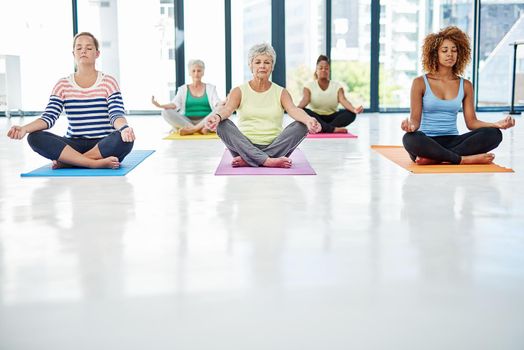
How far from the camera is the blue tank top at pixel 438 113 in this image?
4027mm

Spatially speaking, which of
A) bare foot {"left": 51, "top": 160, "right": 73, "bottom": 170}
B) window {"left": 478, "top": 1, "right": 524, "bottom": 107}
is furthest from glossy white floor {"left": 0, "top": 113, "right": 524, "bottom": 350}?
window {"left": 478, "top": 1, "right": 524, "bottom": 107}

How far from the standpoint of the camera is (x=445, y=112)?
4.08 meters

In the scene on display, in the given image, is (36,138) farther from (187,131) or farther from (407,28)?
(407,28)

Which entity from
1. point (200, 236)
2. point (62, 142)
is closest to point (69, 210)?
point (200, 236)

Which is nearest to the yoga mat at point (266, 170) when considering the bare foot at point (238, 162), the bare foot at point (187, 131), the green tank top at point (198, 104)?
the bare foot at point (238, 162)

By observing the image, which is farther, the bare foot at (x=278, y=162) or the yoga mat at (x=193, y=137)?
the yoga mat at (x=193, y=137)

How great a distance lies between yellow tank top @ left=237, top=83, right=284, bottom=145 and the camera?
4.06m

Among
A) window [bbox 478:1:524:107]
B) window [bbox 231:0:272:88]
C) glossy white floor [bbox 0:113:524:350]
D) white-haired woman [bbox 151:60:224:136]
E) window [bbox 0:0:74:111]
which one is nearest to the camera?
glossy white floor [bbox 0:113:524:350]

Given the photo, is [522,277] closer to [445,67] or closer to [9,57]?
[445,67]

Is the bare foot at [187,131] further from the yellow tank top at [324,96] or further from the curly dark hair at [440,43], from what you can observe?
the curly dark hair at [440,43]

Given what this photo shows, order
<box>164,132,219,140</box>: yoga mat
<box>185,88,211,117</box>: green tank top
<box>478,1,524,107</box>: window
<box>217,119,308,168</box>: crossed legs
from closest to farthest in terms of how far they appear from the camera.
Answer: <box>217,119,308,168</box>: crossed legs, <box>164,132,219,140</box>: yoga mat, <box>185,88,211,117</box>: green tank top, <box>478,1,524,107</box>: window

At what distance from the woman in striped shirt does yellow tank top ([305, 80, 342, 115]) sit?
291cm

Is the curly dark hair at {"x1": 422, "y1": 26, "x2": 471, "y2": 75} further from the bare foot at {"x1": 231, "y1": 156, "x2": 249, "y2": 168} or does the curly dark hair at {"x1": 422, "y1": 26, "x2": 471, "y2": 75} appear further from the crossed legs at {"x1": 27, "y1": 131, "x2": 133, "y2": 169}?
the crossed legs at {"x1": 27, "y1": 131, "x2": 133, "y2": 169}

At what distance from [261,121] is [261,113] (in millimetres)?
53
